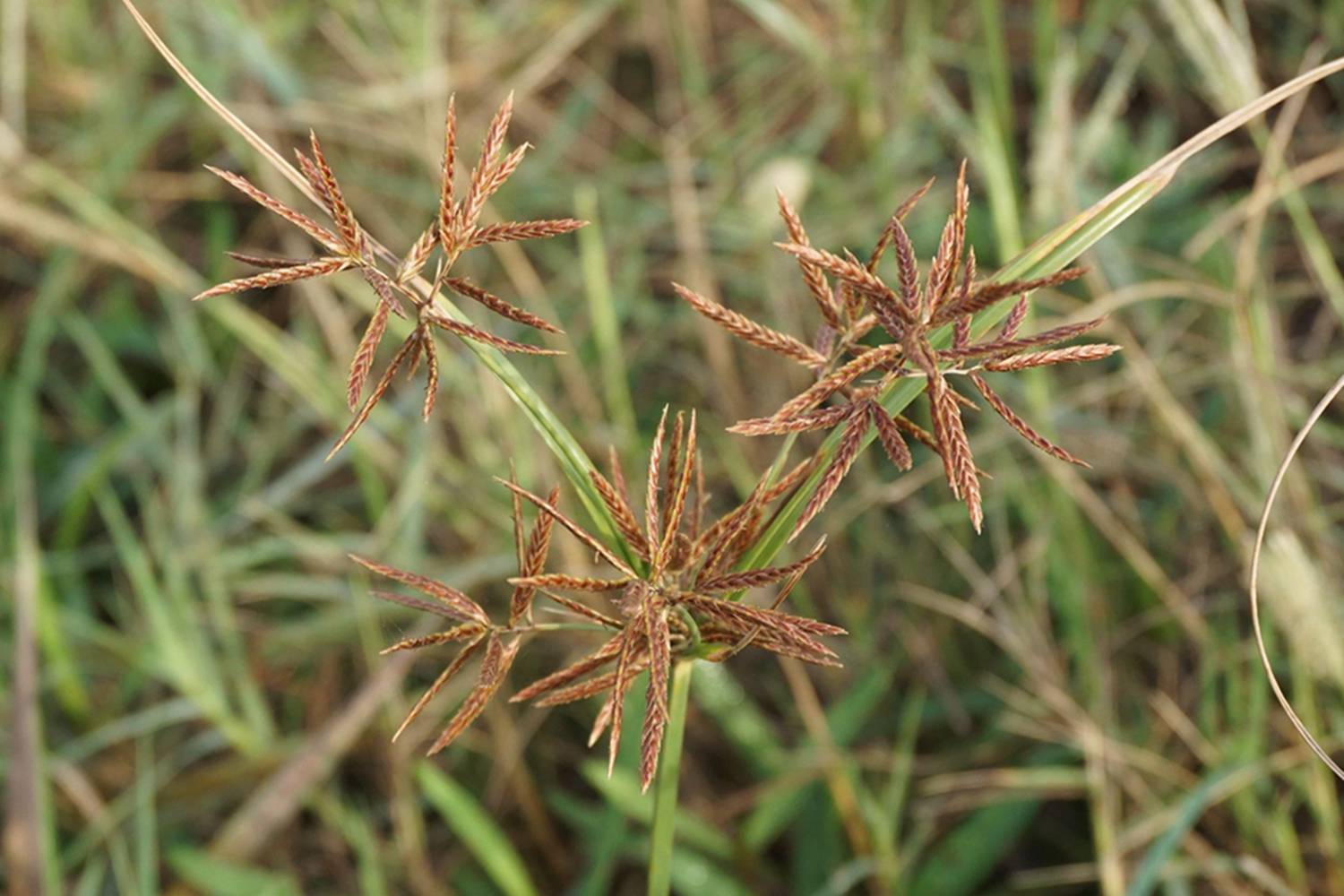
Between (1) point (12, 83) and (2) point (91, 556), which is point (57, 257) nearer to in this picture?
(1) point (12, 83)

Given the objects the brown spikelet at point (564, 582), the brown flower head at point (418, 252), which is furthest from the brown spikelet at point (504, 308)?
the brown spikelet at point (564, 582)

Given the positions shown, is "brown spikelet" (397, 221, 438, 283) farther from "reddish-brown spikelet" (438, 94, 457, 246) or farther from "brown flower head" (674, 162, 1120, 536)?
"brown flower head" (674, 162, 1120, 536)

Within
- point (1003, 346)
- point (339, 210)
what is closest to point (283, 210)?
point (339, 210)

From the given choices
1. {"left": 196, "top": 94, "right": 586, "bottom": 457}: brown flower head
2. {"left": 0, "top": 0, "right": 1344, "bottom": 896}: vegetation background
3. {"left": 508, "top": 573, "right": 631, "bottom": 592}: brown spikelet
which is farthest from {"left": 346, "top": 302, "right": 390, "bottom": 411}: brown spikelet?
{"left": 0, "top": 0, "right": 1344, "bottom": 896}: vegetation background

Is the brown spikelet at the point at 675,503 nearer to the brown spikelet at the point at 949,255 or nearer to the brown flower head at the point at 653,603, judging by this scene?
the brown flower head at the point at 653,603

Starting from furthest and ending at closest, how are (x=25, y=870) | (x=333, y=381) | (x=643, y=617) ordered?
(x=333, y=381)
(x=25, y=870)
(x=643, y=617)

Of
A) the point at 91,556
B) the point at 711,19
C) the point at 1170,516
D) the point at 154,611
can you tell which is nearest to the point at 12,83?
the point at 91,556
